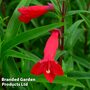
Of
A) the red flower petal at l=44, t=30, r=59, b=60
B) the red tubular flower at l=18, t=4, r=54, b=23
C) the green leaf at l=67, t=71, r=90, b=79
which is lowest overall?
the green leaf at l=67, t=71, r=90, b=79

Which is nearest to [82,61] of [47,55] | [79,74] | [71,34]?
[71,34]

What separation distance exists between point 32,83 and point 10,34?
1.05 feet

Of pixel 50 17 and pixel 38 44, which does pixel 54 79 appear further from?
pixel 50 17

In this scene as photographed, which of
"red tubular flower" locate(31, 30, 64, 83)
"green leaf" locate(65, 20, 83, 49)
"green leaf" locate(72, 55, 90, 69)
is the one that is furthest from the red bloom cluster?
"green leaf" locate(72, 55, 90, 69)

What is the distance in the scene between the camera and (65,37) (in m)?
2.14

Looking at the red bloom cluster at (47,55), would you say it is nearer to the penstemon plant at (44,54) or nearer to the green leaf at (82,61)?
the penstemon plant at (44,54)

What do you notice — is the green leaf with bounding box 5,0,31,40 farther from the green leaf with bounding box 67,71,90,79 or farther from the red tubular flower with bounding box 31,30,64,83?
the green leaf with bounding box 67,71,90,79

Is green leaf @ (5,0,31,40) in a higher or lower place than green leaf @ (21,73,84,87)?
higher

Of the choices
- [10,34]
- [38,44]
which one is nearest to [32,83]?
[10,34]

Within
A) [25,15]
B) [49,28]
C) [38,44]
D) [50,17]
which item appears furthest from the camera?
[50,17]

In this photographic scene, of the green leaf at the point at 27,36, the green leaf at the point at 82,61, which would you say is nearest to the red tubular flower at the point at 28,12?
the green leaf at the point at 27,36

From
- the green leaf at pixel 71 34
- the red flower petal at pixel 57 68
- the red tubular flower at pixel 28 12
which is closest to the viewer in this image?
the red flower petal at pixel 57 68

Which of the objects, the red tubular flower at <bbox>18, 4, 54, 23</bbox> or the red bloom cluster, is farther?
the red tubular flower at <bbox>18, 4, 54, 23</bbox>

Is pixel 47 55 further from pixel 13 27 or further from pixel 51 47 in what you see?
pixel 13 27
